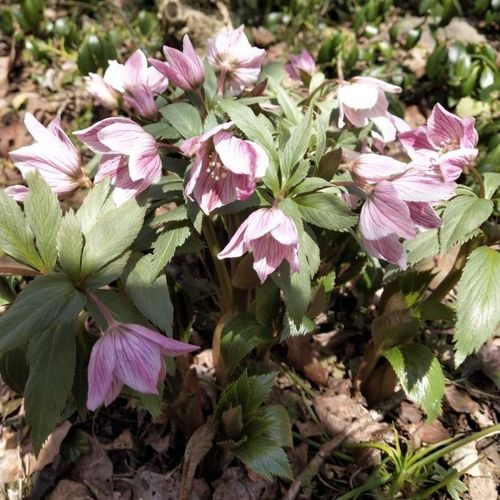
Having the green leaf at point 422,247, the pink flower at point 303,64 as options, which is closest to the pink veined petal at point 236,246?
the green leaf at point 422,247

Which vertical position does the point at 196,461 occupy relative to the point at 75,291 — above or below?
below

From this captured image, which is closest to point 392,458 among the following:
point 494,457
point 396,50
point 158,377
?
point 494,457

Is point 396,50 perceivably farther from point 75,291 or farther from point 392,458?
point 75,291

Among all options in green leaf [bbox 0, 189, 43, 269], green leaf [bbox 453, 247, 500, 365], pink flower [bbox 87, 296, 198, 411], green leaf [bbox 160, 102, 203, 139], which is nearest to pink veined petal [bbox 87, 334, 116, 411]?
pink flower [bbox 87, 296, 198, 411]

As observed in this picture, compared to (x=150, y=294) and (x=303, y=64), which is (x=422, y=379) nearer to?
(x=150, y=294)

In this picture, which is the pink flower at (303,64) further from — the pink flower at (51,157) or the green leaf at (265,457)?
the green leaf at (265,457)

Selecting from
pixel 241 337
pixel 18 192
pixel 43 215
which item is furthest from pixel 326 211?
pixel 18 192
